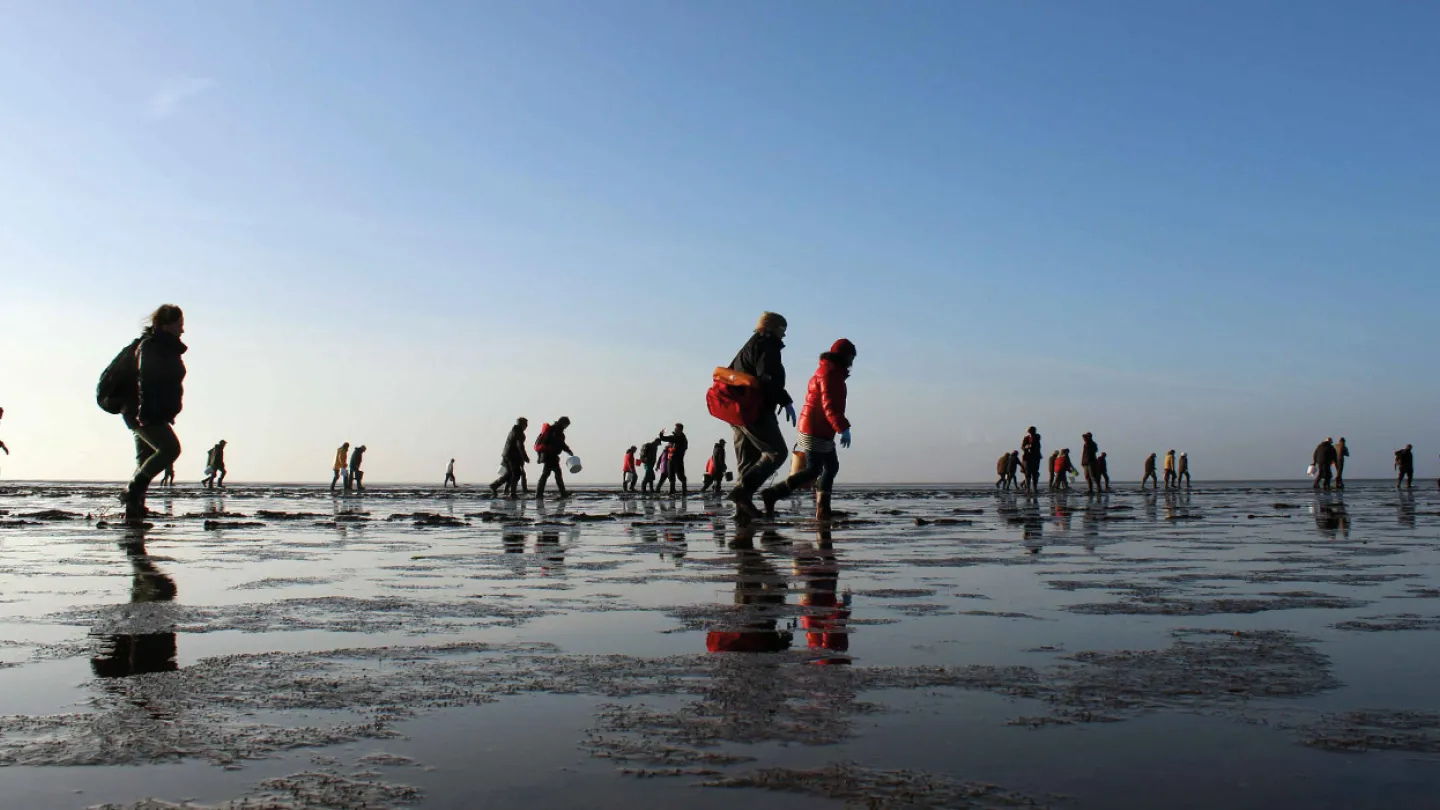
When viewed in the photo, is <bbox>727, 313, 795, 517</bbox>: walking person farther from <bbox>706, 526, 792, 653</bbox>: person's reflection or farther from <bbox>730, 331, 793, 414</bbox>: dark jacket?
<bbox>706, 526, 792, 653</bbox>: person's reflection

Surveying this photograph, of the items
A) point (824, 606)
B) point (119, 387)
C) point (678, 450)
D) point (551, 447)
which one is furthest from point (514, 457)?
point (824, 606)

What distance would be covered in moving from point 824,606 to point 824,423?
23.5 ft

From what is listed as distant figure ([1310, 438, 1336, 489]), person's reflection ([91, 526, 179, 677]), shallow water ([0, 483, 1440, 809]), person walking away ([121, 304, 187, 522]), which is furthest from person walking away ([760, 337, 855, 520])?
distant figure ([1310, 438, 1336, 489])

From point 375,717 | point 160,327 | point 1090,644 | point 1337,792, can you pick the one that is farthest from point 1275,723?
point 160,327

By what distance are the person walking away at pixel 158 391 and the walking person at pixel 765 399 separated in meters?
5.27

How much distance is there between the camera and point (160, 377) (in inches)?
421

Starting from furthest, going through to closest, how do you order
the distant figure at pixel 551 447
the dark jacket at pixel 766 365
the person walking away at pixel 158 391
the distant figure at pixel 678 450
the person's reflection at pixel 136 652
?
the distant figure at pixel 678 450 < the distant figure at pixel 551 447 < the dark jacket at pixel 766 365 < the person walking away at pixel 158 391 < the person's reflection at pixel 136 652

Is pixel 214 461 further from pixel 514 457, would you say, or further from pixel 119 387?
pixel 119 387

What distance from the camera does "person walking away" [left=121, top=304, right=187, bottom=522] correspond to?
10641 millimetres

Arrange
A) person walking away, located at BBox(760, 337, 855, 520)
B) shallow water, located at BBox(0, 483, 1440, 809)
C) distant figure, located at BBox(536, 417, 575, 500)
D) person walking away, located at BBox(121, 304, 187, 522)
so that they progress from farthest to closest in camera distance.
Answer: distant figure, located at BBox(536, 417, 575, 500), person walking away, located at BBox(760, 337, 855, 520), person walking away, located at BBox(121, 304, 187, 522), shallow water, located at BBox(0, 483, 1440, 809)

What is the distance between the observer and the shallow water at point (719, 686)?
6.71ft

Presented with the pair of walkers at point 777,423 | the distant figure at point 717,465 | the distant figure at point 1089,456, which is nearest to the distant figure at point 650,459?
the distant figure at point 717,465

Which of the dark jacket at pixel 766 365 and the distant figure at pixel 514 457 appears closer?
the dark jacket at pixel 766 365

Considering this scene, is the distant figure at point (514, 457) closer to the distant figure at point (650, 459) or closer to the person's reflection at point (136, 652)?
the distant figure at point (650, 459)
